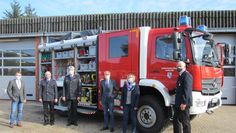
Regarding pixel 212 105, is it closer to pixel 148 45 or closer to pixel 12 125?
pixel 148 45

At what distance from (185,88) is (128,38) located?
2.46 meters

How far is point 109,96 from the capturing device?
9141 mm

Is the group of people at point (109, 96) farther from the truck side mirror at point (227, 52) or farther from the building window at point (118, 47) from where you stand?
the truck side mirror at point (227, 52)

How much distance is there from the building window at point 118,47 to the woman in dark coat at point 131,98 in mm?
974

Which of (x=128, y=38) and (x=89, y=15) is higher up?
(x=89, y=15)

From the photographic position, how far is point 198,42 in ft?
27.3

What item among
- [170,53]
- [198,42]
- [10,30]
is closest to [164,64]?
[170,53]

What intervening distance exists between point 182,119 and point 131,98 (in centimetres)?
147

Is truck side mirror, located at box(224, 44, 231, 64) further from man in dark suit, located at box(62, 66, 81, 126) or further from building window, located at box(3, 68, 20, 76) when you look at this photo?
building window, located at box(3, 68, 20, 76)

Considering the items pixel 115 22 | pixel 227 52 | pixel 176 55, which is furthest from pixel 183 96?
pixel 115 22

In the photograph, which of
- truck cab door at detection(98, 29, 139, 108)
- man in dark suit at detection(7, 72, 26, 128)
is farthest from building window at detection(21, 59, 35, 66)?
truck cab door at detection(98, 29, 139, 108)

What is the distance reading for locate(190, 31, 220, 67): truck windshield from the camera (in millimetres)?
8117

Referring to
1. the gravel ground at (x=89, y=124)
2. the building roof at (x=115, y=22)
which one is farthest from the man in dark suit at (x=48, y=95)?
the building roof at (x=115, y=22)

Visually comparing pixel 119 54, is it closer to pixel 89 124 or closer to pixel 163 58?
pixel 163 58
